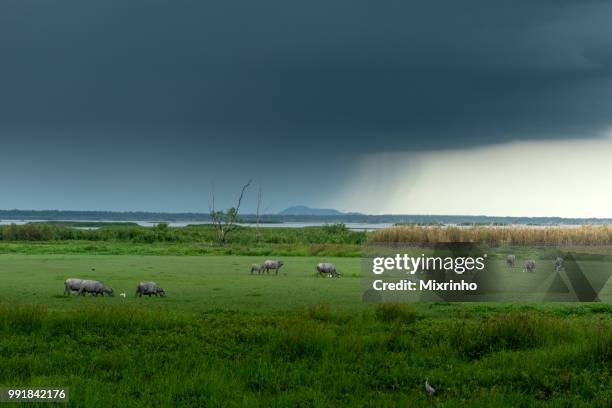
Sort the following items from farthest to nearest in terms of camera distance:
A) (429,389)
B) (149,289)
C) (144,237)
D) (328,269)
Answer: (144,237) < (328,269) < (149,289) < (429,389)

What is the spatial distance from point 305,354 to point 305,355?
0.03 meters

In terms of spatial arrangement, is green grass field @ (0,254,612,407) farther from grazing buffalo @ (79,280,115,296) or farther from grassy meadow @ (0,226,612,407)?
grazing buffalo @ (79,280,115,296)

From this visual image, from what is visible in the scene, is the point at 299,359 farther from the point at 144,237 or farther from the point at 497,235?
the point at 144,237

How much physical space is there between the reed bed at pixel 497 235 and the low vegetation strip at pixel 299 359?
86.1 feet

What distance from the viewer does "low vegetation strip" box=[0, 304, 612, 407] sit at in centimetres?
810

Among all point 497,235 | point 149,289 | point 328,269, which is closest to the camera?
point 149,289

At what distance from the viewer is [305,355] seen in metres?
10.1

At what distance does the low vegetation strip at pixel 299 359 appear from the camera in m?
8.10

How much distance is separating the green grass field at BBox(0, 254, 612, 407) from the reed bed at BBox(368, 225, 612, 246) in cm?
2320

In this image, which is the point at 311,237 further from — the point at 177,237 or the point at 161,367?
the point at 161,367

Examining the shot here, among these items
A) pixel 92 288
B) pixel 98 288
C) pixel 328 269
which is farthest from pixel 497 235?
pixel 92 288

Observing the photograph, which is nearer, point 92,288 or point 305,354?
point 305,354

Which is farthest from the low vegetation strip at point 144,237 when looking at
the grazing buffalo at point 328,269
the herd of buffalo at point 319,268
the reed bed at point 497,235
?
the grazing buffalo at point 328,269

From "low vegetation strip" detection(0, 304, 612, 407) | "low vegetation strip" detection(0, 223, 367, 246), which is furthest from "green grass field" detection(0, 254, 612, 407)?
"low vegetation strip" detection(0, 223, 367, 246)
